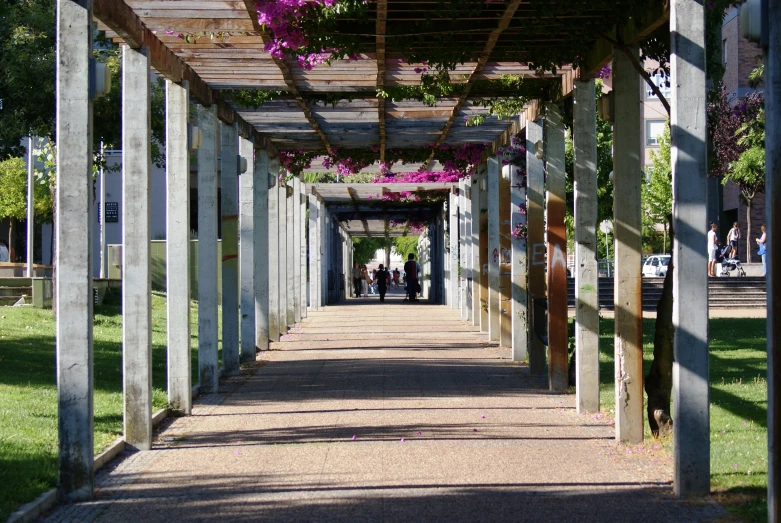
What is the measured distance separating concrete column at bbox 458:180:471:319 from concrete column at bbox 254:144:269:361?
8059mm

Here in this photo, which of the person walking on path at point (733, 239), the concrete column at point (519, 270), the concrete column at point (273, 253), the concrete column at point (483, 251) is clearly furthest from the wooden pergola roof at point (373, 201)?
the concrete column at point (519, 270)

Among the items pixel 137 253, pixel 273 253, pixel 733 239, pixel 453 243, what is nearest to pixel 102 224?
pixel 453 243

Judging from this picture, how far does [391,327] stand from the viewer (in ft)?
80.7

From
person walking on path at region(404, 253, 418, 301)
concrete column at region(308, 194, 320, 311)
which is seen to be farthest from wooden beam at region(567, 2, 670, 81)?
person walking on path at region(404, 253, 418, 301)

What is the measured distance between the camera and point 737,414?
33.9 ft

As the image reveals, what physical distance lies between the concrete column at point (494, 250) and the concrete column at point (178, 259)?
8696 mm

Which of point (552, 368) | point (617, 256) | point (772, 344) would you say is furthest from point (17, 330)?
point (772, 344)

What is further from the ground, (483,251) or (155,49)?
(155,49)

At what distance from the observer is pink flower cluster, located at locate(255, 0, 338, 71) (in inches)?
347

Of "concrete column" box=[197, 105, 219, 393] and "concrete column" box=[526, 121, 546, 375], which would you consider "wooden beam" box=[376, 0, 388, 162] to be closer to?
"concrete column" box=[526, 121, 546, 375]

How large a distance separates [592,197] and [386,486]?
14.4 ft

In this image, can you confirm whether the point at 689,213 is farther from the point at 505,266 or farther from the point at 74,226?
the point at 505,266

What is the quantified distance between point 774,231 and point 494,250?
13809mm

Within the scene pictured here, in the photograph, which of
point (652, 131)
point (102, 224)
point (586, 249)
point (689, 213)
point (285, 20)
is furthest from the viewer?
point (652, 131)
